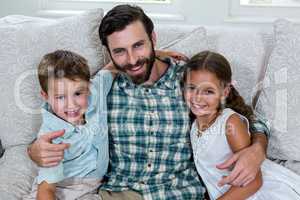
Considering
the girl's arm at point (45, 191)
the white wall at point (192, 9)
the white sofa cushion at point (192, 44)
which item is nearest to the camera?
the girl's arm at point (45, 191)

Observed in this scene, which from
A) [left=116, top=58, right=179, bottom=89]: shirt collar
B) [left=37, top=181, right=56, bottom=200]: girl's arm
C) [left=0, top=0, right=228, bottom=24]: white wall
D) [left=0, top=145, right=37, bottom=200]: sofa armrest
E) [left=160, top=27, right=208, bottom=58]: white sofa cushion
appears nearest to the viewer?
[left=37, top=181, right=56, bottom=200]: girl's arm

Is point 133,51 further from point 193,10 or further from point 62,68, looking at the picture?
point 193,10

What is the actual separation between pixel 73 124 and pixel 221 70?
1.76 ft

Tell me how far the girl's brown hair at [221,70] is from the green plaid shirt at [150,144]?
0.14m

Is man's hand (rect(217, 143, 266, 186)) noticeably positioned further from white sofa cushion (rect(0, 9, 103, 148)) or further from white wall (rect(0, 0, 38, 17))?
white wall (rect(0, 0, 38, 17))

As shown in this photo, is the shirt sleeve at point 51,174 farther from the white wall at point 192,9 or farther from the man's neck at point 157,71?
the white wall at point 192,9

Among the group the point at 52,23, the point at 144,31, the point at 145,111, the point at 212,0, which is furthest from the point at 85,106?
the point at 212,0

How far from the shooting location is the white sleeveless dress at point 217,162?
1.45 metres

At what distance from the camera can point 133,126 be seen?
1.51 meters

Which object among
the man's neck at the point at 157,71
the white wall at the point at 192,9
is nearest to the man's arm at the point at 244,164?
the man's neck at the point at 157,71

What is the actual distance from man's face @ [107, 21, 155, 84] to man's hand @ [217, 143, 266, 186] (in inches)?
16.8

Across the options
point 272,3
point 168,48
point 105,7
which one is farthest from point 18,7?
point 272,3

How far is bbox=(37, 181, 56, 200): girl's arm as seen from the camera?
135cm

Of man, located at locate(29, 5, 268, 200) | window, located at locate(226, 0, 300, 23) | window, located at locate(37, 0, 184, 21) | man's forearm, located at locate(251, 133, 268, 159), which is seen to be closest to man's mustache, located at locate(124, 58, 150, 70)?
man, located at locate(29, 5, 268, 200)
